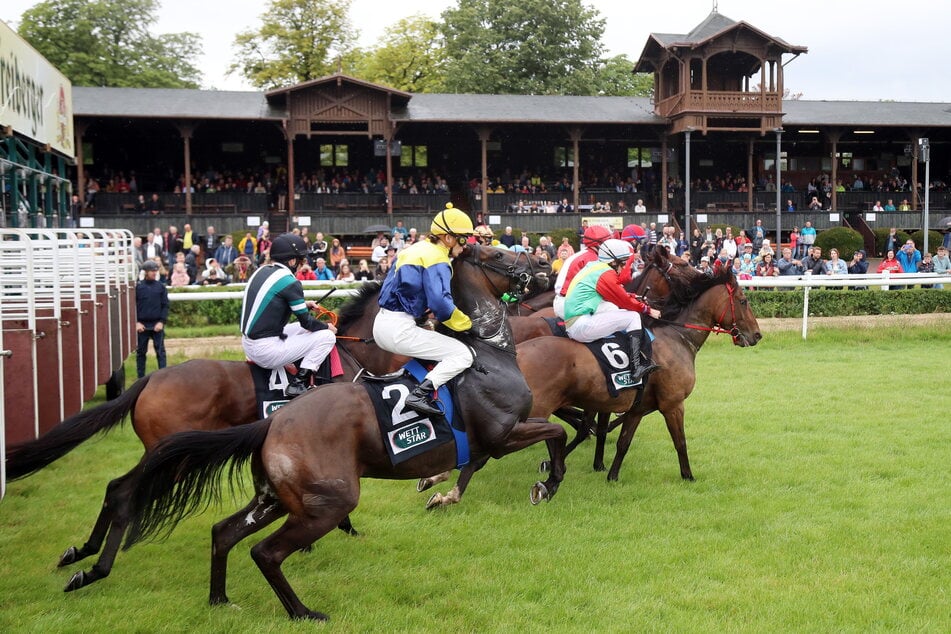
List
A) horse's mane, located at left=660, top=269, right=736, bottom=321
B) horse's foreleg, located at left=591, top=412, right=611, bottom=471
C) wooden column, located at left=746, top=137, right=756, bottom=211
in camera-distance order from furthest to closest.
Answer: wooden column, located at left=746, top=137, right=756, bottom=211
horse's mane, located at left=660, top=269, right=736, bottom=321
horse's foreleg, located at left=591, top=412, right=611, bottom=471

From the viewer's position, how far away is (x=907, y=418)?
8.02 m

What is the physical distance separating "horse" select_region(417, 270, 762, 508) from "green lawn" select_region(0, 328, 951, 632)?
286 millimetres

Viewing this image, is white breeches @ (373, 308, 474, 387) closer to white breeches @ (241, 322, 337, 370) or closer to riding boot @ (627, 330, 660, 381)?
white breeches @ (241, 322, 337, 370)

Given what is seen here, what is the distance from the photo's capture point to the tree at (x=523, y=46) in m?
38.8

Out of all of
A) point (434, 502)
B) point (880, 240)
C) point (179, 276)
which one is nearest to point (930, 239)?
point (880, 240)

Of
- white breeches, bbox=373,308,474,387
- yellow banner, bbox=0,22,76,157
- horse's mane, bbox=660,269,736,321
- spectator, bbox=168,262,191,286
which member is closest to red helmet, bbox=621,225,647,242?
horse's mane, bbox=660,269,736,321

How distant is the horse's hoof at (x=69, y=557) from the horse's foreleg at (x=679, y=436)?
3901mm

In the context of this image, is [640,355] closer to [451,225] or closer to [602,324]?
[602,324]

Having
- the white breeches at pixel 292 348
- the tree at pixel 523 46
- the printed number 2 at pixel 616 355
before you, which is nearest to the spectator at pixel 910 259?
the printed number 2 at pixel 616 355

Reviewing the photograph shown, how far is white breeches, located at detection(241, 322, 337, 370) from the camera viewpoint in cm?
521

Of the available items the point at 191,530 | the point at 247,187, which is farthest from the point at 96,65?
the point at 191,530

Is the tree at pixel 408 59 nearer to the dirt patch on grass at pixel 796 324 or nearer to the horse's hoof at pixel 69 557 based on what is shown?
the dirt patch on grass at pixel 796 324

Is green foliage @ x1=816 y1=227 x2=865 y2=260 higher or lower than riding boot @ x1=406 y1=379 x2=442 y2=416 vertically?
higher

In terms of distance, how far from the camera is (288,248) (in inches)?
208
